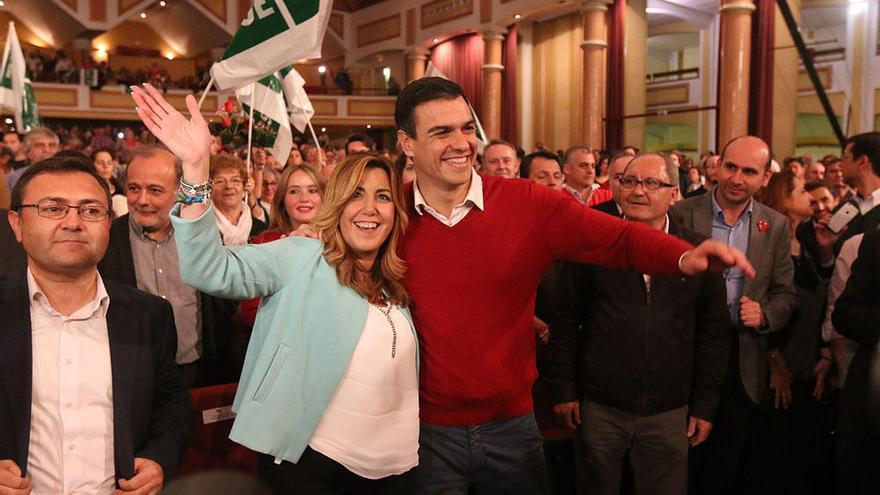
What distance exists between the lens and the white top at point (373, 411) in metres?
1.86

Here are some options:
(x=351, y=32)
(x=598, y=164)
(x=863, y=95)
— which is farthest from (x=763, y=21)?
(x=351, y=32)

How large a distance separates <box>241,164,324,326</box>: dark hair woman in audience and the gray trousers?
1357mm

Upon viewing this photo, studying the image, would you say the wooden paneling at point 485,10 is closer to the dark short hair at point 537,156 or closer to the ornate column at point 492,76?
the ornate column at point 492,76

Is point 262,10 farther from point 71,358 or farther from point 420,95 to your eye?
point 71,358

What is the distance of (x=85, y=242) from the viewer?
73.6 inches

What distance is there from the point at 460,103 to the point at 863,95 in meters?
11.2

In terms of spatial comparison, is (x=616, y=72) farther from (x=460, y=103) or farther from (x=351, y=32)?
(x=460, y=103)

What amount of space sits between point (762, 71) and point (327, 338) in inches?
441

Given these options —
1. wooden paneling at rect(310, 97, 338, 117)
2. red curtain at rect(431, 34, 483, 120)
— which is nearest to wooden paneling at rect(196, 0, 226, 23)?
wooden paneling at rect(310, 97, 338, 117)

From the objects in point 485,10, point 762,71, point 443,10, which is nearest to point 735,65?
point 762,71

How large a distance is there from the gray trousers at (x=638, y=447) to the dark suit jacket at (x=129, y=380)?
53.5 inches

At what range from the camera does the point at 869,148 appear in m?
3.63

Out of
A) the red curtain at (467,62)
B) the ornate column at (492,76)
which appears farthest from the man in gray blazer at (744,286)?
the red curtain at (467,62)

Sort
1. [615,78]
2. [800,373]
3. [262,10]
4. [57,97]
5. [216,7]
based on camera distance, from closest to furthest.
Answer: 1. [800,373]
2. [262,10]
3. [615,78]
4. [57,97]
5. [216,7]
